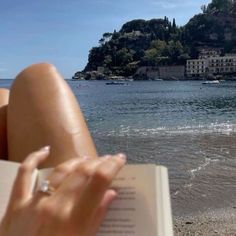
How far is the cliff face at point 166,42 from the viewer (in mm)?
111250

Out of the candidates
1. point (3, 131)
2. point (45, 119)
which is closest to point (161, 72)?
point (3, 131)

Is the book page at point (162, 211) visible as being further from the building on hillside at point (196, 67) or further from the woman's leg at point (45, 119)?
the building on hillside at point (196, 67)

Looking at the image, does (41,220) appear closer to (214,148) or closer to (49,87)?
(49,87)

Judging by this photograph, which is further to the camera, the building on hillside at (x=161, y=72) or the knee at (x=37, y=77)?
the building on hillside at (x=161, y=72)

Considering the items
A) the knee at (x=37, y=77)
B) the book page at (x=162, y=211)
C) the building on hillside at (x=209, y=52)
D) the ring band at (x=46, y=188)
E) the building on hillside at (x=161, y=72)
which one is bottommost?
the building on hillside at (x=161, y=72)

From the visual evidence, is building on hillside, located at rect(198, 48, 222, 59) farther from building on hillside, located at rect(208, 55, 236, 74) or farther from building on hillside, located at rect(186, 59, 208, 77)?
building on hillside, located at rect(208, 55, 236, 74)

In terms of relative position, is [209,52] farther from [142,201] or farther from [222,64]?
[142,201]

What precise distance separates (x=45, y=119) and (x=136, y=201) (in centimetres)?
51

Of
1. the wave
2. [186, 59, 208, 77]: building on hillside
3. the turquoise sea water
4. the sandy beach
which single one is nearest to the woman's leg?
the sandy beach

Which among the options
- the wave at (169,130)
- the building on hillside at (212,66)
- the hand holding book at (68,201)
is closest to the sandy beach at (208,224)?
the hand holding book at (68,201)

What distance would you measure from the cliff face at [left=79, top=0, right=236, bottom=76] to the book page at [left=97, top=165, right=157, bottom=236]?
358 feet

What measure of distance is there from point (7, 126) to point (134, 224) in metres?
0.64

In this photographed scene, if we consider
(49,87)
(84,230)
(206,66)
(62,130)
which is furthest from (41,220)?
(206,66)

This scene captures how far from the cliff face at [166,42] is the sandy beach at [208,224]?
10349 centimetres
